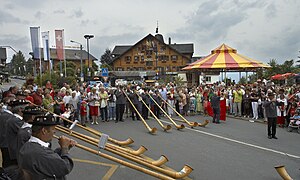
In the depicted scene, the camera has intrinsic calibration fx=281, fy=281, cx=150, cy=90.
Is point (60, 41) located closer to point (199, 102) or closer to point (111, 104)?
point (111, 104)

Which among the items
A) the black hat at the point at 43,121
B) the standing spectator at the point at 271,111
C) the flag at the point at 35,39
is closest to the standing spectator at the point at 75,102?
the standing spectator at the point at 271,111

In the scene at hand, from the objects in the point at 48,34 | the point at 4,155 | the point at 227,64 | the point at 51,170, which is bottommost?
the point at 4,155

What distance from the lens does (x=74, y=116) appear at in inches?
513

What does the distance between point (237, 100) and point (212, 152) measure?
8337 millimetres

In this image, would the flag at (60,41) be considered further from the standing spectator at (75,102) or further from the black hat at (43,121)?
the black hat at (43,121)

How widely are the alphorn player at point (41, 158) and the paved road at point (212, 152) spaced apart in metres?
3.11

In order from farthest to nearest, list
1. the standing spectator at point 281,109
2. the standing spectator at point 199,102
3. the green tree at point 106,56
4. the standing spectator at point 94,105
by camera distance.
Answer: the green tree at point 106,56 → the standing spectator at point 199,102 → the standing spectator at point 94,105 → the standing spectator at point 281,109

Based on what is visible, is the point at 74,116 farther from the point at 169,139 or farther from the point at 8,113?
the point at 8,113

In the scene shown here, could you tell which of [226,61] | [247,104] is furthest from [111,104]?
[226,61]

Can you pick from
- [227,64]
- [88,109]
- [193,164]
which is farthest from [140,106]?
[193,164]

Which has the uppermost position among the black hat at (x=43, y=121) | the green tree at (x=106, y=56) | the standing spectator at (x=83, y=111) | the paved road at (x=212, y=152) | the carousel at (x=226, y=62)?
the green tree at (x=106, y=56)

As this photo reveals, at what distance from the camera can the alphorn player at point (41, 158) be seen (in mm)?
2953

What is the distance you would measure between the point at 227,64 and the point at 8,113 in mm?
15729

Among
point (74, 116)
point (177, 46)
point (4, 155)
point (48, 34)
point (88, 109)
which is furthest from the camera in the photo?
point (177, 46)
